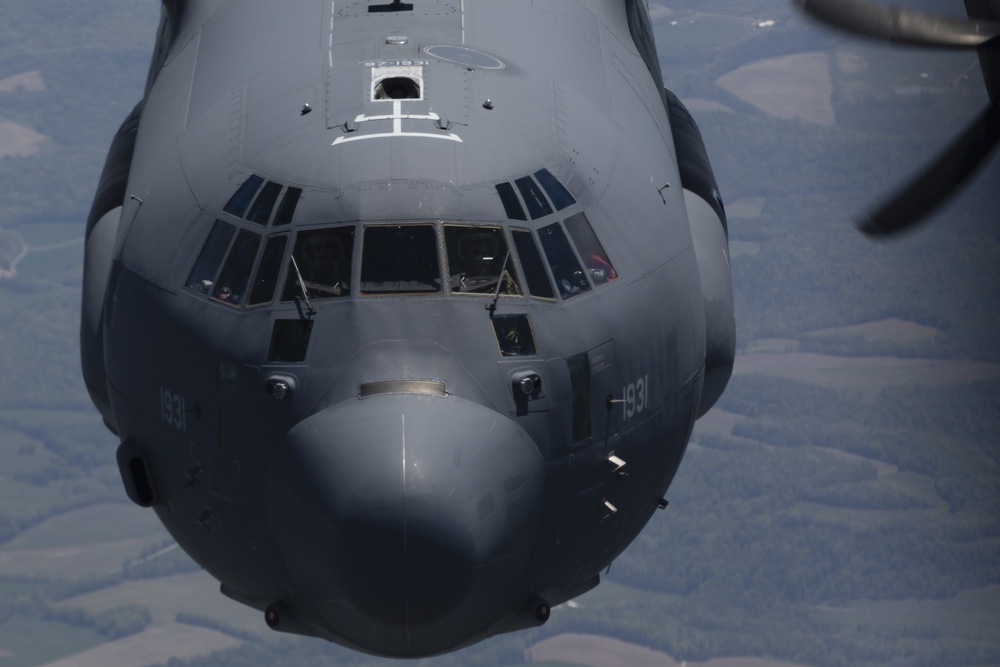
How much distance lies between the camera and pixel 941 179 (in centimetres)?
2547

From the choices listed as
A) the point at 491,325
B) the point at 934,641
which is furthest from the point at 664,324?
the point at 934,641

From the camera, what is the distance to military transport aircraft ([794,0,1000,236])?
82.8ft

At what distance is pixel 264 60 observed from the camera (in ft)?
85.7

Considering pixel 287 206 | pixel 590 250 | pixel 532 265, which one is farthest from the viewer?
pixel 590 250

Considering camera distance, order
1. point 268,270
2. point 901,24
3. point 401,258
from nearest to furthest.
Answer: point 401,258 < point 268,270 < point 901,24

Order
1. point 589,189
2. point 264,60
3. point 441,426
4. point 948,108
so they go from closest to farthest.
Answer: point 441,426, point 589,189, point 264,60, point 948,108

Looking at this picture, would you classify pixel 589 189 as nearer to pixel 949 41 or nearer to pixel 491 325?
pixel 491 325

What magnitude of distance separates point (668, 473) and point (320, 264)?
19.6 ft

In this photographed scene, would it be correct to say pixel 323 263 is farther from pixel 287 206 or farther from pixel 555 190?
pixel 555 190

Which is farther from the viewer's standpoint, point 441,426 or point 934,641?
point 934,641

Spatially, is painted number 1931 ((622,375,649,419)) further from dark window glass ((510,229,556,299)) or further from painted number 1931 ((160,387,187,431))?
painted number 1931 ((160,387,187,431))

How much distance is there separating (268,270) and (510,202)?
3.06 metres

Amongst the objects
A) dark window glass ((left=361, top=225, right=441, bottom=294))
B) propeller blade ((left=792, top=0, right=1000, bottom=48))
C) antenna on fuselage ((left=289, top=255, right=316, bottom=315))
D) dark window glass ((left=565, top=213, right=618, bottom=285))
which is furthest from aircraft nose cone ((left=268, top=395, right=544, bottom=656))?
propeller blade ((left=792, top=0, right=1000, bottom=48))

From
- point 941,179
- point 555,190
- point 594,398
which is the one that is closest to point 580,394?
point 594,398
